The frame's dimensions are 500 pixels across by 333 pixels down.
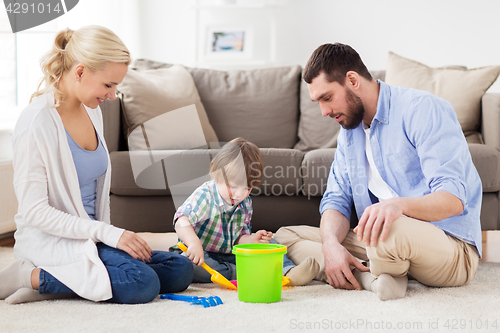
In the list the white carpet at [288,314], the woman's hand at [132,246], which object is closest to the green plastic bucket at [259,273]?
the white carpet at [288,314]

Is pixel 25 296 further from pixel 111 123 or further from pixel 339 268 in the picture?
pixel 111 123

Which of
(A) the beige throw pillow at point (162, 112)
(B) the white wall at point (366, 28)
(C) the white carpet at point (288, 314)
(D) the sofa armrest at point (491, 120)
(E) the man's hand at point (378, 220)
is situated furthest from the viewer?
(B) the white wall at point (366, 28)

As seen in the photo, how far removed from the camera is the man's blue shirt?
4.11 feet

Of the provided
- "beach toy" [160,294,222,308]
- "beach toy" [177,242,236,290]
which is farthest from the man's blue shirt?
"beach toy" [160,294,222,308]

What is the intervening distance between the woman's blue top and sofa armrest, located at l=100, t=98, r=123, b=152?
0.67 m

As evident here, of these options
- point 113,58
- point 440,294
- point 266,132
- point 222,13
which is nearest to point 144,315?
point 113,58

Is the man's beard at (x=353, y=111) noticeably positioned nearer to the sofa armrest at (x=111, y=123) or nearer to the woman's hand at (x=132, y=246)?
the woman's hand at (x=132, y=246)

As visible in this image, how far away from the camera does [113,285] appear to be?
1201 millimetres

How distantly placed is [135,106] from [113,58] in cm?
97

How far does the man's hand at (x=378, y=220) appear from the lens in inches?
43.6

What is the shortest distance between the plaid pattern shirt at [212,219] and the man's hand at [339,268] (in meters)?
0.35

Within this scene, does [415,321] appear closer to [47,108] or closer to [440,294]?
[440,294]

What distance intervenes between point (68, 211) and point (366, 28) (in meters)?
2.72

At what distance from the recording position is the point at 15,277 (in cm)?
125
